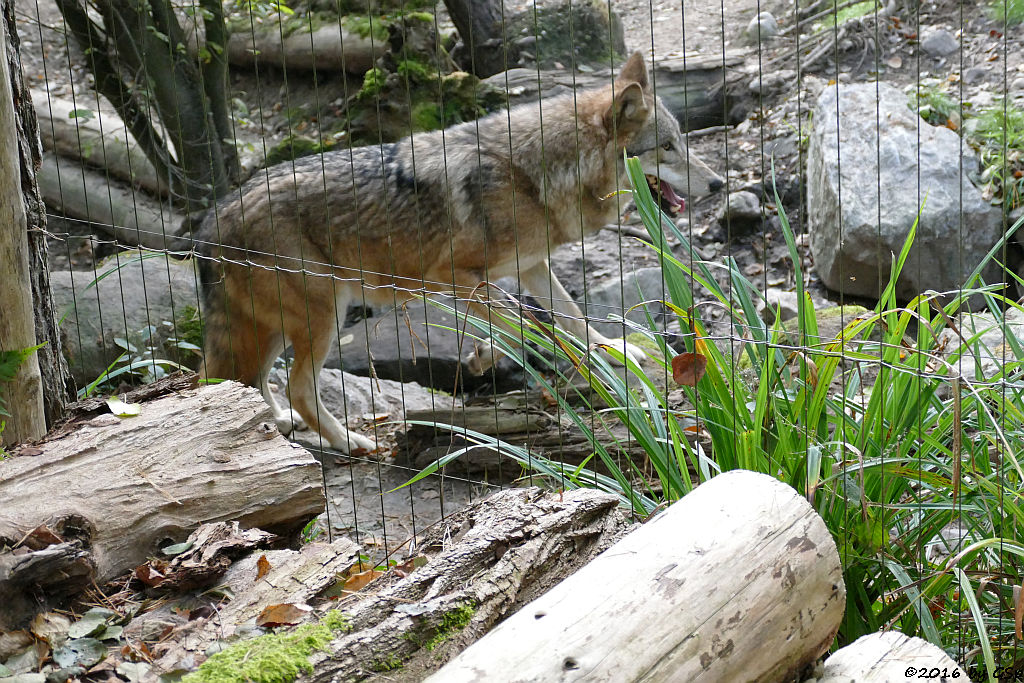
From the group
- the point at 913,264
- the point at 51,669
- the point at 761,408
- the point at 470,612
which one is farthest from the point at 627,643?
the point at 913,264

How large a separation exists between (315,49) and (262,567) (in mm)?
8581

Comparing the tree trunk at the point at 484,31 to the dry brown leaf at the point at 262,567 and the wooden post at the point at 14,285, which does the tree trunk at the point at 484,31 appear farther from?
the dry brown leaf at the point at 262,567

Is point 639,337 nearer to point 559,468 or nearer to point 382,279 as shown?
point 382,279

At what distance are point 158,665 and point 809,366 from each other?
217 centimetres

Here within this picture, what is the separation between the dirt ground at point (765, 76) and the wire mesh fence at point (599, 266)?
0.05 metres

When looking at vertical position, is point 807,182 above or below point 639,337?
above

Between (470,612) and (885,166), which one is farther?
(885,166)

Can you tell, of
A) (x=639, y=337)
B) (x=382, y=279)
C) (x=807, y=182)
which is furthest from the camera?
(x=807, y=182)

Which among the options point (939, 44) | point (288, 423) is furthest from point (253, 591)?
point (939, 44)

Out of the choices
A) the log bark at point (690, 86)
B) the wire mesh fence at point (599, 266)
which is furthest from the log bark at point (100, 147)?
the log bark at point (690, 86)

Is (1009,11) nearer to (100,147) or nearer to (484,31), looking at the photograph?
(484,31)

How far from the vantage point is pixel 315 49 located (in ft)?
33.8

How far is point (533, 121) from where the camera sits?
545 centimetres

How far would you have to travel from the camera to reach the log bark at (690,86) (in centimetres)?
925
